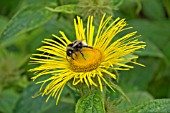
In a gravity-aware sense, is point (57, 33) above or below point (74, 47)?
above

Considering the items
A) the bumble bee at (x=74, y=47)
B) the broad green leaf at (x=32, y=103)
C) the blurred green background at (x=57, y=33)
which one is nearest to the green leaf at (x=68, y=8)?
the blurred green background at (x=57, y=33)

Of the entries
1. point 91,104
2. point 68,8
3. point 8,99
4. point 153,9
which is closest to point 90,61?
point 91,104

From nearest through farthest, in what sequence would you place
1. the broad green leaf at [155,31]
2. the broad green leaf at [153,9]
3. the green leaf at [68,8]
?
the green leaf at [68,8]
the broad green leaf at [155,31]
the broad green leaf at [153,9]

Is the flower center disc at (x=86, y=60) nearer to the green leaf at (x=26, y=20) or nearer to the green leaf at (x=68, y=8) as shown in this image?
the green leaf at (x=68, y=8)

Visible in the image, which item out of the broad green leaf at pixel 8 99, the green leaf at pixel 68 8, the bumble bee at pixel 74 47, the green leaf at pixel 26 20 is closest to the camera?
the bumble bee at pixel 74 47

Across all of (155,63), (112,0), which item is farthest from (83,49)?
(155,63)

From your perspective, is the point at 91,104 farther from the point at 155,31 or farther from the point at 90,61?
the point at 155,31

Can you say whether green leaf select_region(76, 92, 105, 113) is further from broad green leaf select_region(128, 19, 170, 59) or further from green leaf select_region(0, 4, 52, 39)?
broad green leaf select_region(128, 19, 170, 59)
